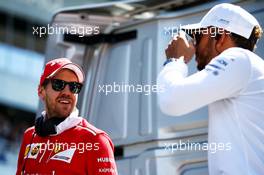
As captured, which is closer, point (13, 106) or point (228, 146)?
point (228, 146)

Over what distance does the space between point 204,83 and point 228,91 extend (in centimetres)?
11

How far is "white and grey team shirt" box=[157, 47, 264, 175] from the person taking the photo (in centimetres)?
293

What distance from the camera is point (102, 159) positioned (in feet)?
11.8

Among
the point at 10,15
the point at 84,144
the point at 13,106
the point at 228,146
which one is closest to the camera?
the point at 228,146

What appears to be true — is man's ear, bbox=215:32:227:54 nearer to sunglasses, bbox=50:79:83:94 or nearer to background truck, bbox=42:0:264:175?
sunglasses, bbox=50:79:83:94

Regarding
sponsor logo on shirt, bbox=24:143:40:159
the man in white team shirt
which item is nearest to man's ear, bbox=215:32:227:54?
the man in white team shirt

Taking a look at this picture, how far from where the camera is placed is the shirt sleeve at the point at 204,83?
2918 mm

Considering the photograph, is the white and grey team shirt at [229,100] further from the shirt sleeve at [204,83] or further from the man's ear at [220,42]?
the man's ear at [220,42]

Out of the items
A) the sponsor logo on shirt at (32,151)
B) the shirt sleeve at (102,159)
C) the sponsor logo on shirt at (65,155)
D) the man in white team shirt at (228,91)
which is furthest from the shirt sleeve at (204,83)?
the sponsor logo on shirt at (32,151)

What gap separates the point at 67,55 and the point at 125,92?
56 cm

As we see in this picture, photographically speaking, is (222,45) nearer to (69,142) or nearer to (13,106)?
(69,142)

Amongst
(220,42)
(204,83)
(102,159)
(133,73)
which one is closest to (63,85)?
(102,159)

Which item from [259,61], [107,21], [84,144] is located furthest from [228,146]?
[107,21]

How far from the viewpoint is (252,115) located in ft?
Result: 9.92
